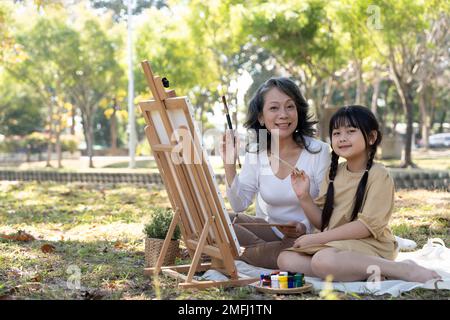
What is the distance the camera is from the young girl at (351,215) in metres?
3.57

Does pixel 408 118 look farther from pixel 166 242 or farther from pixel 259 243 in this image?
pixel 166 242

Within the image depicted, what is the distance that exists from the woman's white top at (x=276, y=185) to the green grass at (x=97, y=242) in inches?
32.1

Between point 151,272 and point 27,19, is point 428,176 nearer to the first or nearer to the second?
point 151,272

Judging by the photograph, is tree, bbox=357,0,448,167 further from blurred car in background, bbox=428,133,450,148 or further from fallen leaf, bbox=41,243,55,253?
blurred car in background, bbox=428,133,450,148

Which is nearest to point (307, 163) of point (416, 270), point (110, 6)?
point (416, 270)

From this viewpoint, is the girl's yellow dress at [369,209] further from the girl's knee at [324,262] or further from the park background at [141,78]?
the park background at [141,78]

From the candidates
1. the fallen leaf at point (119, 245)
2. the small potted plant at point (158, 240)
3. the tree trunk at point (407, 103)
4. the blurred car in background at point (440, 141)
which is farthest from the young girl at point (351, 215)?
the blurred car in background at point (440, 141)

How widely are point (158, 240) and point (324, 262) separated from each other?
1.33m

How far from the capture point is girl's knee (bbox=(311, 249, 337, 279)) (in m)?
3.57

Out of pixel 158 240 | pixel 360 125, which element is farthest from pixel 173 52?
pixel 360 125

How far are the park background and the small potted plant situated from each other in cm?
13

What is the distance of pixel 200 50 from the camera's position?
22.7 meters

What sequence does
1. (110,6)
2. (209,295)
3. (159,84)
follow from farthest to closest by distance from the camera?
(110,6)
(159,84)
(209,295)

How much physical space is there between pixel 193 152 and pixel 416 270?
142 cm
